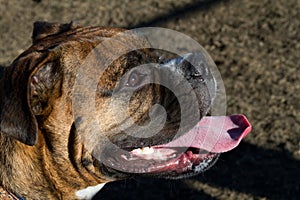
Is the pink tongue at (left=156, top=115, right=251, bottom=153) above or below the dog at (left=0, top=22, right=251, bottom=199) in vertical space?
below

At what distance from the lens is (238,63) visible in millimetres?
5660

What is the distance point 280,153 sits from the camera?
4910 millimetres

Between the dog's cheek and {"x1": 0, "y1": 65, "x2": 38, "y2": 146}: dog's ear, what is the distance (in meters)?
0.13

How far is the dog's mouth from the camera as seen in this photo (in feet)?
11.4

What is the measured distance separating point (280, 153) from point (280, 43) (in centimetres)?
130

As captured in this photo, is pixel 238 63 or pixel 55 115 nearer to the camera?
pixel 55 115

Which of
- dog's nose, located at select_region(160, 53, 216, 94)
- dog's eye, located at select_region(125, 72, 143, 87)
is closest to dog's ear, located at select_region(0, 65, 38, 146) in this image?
dog's eye, located at select_region(125, 72, 143, 87)

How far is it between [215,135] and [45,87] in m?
1.16

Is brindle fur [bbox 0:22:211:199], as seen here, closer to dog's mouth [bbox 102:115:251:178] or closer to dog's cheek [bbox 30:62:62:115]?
dog's cheek [bbox 30:62:62:115]

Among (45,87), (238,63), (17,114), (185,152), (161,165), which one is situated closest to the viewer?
(17,114)

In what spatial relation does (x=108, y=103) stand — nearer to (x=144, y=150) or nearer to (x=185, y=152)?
(x=144, y=150)

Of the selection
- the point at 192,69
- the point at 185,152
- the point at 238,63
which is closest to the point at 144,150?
the point at 185,152

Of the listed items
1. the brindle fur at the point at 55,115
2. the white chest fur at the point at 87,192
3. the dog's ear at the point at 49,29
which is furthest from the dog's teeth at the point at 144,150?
the dog's ear at the point at 49,29

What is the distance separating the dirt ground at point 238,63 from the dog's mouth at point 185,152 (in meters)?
0.98
